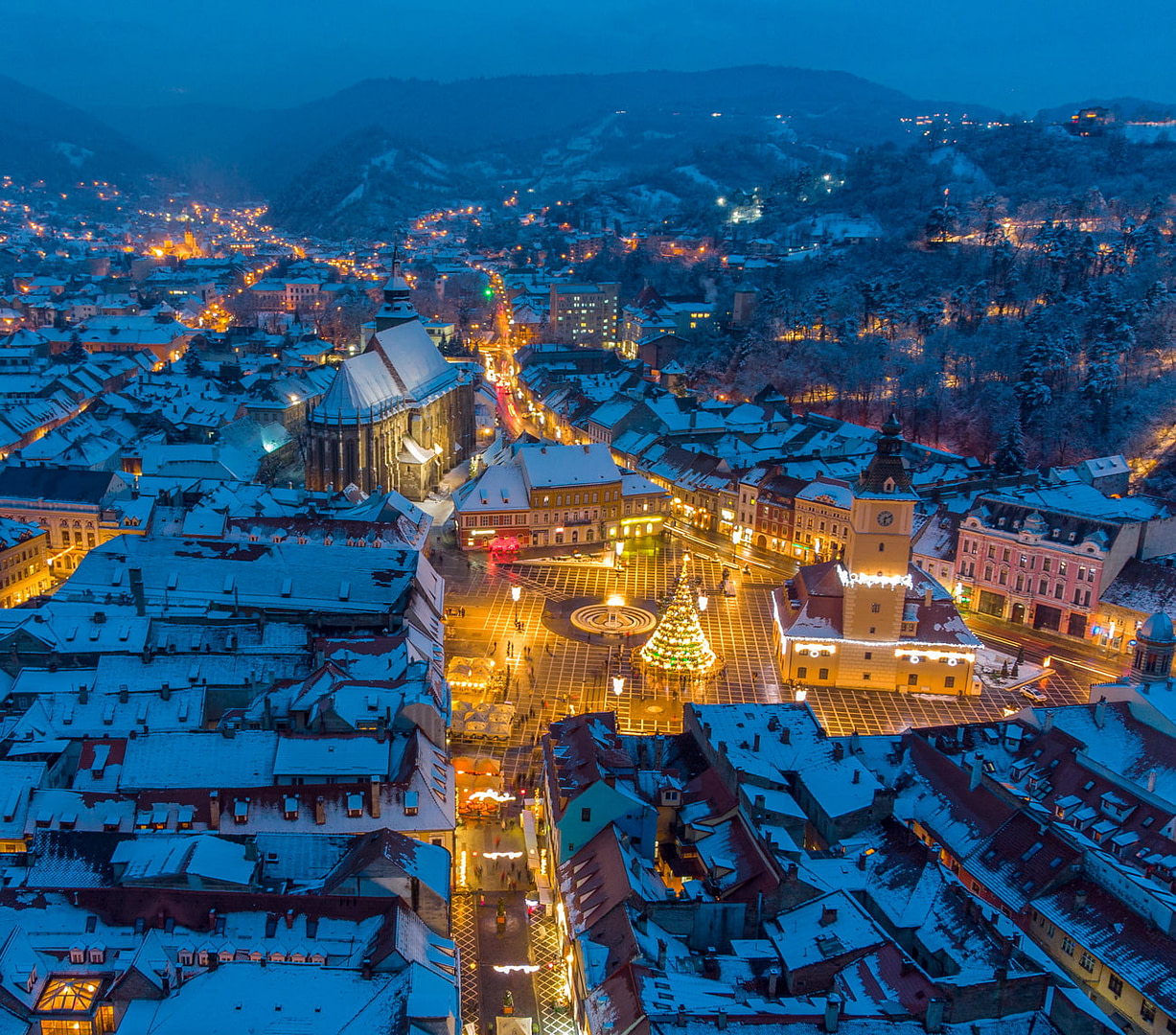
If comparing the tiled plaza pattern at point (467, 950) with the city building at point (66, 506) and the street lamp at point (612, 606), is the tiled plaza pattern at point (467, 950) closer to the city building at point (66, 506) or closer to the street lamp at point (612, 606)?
the street lamp at point (612, 606)

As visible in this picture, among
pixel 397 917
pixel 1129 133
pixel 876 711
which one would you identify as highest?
pixel 1129 133

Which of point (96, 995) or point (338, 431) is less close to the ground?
point (338, 431)

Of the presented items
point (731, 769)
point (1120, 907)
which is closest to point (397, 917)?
point (731, 769)

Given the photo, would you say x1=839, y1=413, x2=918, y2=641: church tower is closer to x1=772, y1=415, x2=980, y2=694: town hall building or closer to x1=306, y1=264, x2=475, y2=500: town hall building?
x1=772, y1=415, x2=980, y2=694: town hall building

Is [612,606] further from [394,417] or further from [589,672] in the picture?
[394,417]

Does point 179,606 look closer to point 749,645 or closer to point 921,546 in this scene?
point 749,645
